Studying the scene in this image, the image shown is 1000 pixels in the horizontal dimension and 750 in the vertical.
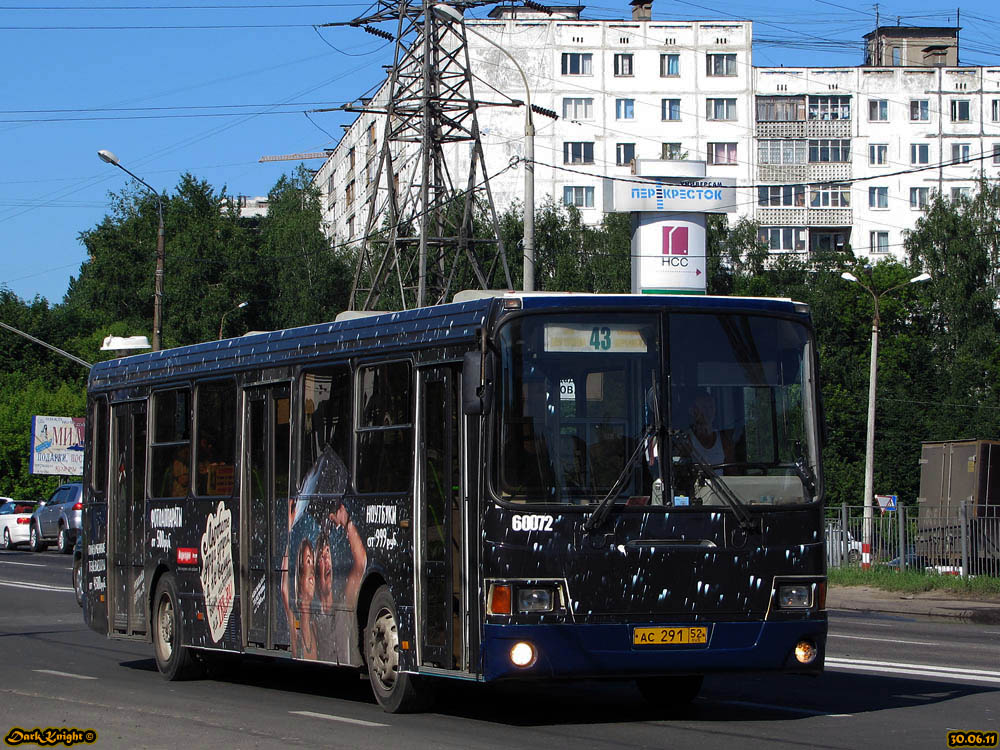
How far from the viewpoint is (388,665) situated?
35.1 feet

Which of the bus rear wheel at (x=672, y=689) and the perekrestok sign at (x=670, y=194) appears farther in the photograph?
the perekrestok sign at (x=670, y=194)

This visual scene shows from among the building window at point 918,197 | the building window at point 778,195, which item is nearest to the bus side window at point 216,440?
the building window at point 778,195

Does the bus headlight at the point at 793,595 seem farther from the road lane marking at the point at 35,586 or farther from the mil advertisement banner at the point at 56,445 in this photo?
the mil advertisement banner at the point at 56,445

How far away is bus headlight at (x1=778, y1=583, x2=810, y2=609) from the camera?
996cm

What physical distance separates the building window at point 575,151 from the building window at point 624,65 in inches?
154

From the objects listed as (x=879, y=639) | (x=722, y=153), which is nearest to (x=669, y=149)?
(x=722, y=153)

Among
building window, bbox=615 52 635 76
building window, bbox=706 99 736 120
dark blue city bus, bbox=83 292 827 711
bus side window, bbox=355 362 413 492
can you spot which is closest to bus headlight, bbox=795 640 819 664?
dark blue city bus, bbox=83 292 827 711

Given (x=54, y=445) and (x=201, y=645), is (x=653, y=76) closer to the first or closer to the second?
(x=54, y=445)

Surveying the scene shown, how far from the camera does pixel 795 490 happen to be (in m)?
10.0

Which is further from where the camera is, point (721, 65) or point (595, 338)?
point (721, 65)

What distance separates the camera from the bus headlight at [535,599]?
954cm

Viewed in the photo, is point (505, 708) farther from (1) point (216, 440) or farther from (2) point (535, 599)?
(1) point (216, 440)

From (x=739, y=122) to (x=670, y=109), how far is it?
3.75 m

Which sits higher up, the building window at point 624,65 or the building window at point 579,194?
the building window at point 624,65
